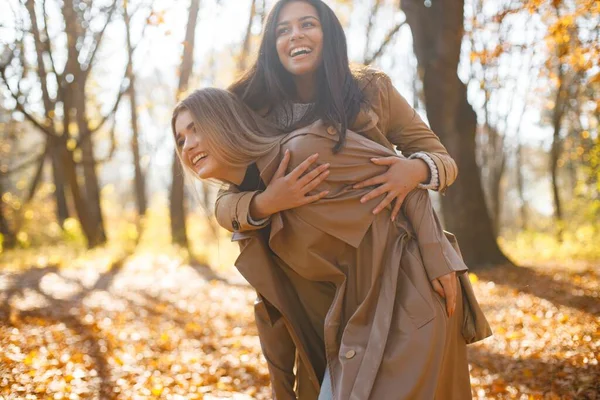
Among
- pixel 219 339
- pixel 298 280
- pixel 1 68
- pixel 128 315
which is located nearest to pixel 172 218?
pixel 1 68

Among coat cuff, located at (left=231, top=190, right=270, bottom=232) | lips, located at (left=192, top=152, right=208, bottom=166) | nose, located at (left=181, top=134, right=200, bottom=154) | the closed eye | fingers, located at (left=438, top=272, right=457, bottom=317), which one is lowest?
fingers, located at (left=438, top=272, right=457, bottom=317)

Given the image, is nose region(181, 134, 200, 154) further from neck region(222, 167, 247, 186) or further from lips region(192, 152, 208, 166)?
neck region(222, 167, 247, 186)

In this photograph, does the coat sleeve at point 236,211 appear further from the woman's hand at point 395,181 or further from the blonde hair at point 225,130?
the woman's hand at point 395,181

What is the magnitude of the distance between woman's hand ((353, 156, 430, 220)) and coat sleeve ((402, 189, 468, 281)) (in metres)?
0.06

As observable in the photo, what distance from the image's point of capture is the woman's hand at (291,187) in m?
2.18

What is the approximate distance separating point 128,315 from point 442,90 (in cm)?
579

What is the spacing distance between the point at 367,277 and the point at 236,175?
2.43 ft

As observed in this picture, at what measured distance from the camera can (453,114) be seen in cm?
870

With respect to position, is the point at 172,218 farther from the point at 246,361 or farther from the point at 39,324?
the point at 246,361

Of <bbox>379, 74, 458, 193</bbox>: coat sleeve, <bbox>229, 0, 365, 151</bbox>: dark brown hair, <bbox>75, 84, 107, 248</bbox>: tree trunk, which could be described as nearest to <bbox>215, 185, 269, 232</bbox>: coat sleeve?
<bbox>229, 0, 365, 151</bbox>: dark brown hair

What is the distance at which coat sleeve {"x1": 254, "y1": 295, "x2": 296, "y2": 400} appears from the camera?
102 inches

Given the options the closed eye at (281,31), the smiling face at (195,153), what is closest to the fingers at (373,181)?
the smiling face at (195,153)

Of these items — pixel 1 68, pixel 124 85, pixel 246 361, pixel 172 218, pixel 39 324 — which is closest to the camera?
pixel 246 361

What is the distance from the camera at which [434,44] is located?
27.5ft
